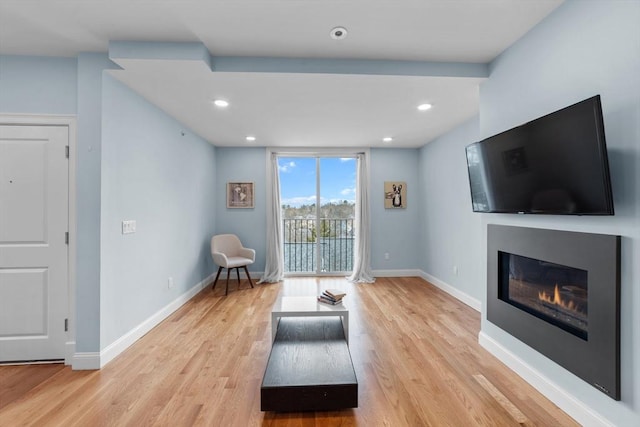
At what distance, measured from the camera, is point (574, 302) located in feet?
5.71

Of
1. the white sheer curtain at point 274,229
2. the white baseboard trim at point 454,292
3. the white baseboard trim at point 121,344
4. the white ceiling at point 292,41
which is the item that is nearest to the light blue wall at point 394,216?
the white baseboard trim at point 454,292

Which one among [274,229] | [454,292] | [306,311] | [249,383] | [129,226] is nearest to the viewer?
[249,383]

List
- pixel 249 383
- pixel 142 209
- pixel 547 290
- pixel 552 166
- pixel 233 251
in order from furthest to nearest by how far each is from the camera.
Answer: pixel 233 251 → pixel 142 209 → pixel 249 383 → pixel 547 290 → pixel 552 166

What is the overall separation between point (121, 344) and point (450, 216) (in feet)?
13.8

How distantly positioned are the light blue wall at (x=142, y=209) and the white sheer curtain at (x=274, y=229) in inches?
49.1

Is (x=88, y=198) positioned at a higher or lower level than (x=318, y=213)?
higher

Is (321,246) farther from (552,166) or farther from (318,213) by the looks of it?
(552,166)

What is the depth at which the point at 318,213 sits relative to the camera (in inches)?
209

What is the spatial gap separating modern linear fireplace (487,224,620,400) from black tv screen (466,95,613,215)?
0.69 feet

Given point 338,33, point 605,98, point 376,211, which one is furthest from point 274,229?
point 605,98

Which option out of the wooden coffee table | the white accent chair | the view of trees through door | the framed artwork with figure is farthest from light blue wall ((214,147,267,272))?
the wooden coffee table

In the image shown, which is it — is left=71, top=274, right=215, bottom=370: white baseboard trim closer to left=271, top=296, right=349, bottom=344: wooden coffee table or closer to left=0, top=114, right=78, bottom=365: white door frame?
left=0, top=114, right=78, bottom=365: white door frame

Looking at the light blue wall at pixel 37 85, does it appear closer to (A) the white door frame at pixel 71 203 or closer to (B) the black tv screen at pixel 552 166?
(A) the white door frame at pixel 71 203

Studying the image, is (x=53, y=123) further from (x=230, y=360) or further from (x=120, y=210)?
(x=230, y=360)
